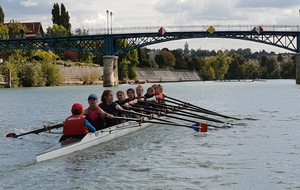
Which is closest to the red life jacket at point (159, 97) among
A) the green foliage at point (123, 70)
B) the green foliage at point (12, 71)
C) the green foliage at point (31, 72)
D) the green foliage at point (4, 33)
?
the green foliage at point (12, 71)

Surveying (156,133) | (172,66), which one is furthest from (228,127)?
(172,66)

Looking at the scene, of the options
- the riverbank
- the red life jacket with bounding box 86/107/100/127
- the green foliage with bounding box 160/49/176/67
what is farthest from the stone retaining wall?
the red life jacket with bounding box 86/107/100/127

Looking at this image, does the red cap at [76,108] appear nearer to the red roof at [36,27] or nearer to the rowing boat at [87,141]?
the rowing boat at [87,141]

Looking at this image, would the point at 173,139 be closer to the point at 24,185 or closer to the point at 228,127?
the point at 228,127

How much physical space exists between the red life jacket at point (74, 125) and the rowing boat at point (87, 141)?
243 millimetres

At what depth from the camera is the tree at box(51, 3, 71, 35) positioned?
138m

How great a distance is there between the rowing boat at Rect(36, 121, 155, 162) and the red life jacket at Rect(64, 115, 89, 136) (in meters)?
0.24

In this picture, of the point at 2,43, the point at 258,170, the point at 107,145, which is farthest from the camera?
the point at 2,43

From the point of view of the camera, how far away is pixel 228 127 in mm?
25062

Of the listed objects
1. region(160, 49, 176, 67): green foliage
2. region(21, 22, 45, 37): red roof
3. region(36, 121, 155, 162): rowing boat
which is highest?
region(21, 22, 45, 37): red roof

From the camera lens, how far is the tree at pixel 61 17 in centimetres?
13825

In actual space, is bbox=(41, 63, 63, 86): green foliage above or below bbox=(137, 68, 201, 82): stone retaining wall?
above

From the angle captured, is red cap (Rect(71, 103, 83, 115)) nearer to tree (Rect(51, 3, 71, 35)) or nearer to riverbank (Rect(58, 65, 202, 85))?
riverbank (Rect(58, 65, 202, 85))

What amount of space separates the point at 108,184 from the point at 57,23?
127 m
